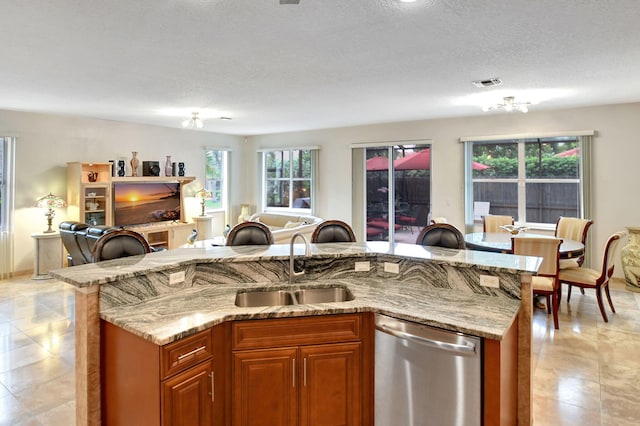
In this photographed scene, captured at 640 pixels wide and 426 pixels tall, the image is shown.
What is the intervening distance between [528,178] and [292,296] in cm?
544

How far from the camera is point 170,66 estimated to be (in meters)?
3.81

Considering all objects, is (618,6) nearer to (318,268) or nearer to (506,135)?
(318,268)

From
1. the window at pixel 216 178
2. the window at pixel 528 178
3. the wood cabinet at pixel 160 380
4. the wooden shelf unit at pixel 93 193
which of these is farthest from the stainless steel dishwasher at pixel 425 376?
the window at pixel 216 178

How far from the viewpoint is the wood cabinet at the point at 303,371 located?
2061 mm

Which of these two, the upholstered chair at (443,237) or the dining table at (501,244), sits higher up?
the upholstered chair at (443,237)

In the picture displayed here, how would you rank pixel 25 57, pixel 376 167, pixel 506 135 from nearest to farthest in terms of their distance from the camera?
1. pixel 25 57
2. pixel 506 135
3. pixel 376 167

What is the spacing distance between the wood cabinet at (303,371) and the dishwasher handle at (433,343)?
0.45 feet

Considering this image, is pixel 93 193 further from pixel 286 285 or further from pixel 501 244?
pixel 501 244

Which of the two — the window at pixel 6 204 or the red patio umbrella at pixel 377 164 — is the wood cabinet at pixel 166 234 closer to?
the window at pixel 6 204

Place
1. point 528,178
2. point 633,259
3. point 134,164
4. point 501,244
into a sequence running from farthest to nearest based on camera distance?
1. point 134,164
2. point 528,178
3. point 633,259
4. point 501,244

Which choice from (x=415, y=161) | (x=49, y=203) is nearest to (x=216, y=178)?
(x=49, y=203)

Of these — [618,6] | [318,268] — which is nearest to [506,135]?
[618,6]

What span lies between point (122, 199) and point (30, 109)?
77.8 inches

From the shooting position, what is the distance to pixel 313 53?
11.3 feet
